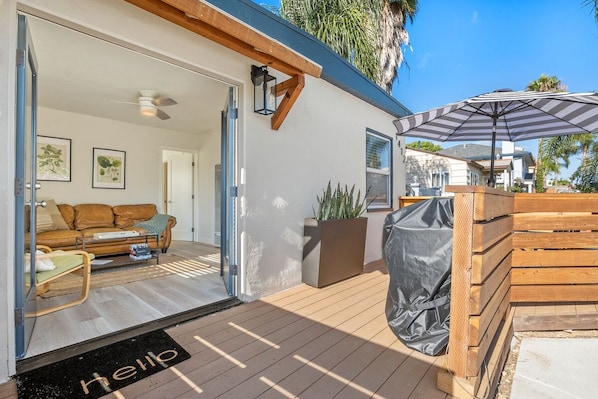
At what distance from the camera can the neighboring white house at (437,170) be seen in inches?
Result: 390

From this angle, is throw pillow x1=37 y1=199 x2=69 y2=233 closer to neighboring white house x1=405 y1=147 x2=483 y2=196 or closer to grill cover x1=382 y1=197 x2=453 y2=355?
grill cover x1=382 y1=197 x2=453 y2=355

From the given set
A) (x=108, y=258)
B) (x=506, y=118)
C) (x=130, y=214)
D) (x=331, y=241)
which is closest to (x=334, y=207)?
(x=331, y=241)

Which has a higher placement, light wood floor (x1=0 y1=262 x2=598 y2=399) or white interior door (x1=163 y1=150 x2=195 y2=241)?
white interior door (x1=163 y1=150 x2=195 y2=241)

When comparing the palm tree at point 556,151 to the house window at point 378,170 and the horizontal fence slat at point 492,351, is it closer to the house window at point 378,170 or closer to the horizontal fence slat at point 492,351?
the house window at point 378,170

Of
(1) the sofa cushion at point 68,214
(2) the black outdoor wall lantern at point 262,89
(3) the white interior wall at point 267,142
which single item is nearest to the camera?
(3) the white interior wall at point 267,142

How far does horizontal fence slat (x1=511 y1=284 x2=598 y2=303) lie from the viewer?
8.09 ft

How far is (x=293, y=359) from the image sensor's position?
1854 millimetres

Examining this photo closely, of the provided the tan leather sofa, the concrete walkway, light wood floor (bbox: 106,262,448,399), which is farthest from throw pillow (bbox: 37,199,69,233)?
the concrete walkway

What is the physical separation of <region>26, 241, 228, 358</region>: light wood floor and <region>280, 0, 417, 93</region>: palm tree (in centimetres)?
623

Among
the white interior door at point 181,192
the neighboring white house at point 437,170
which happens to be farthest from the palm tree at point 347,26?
the white interior door at point 181,192

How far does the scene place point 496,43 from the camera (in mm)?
13641

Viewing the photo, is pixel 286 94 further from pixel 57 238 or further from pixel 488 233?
pixel 57 238

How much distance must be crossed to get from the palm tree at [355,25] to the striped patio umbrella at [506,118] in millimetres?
3932

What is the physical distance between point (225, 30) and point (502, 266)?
264 centimetres
